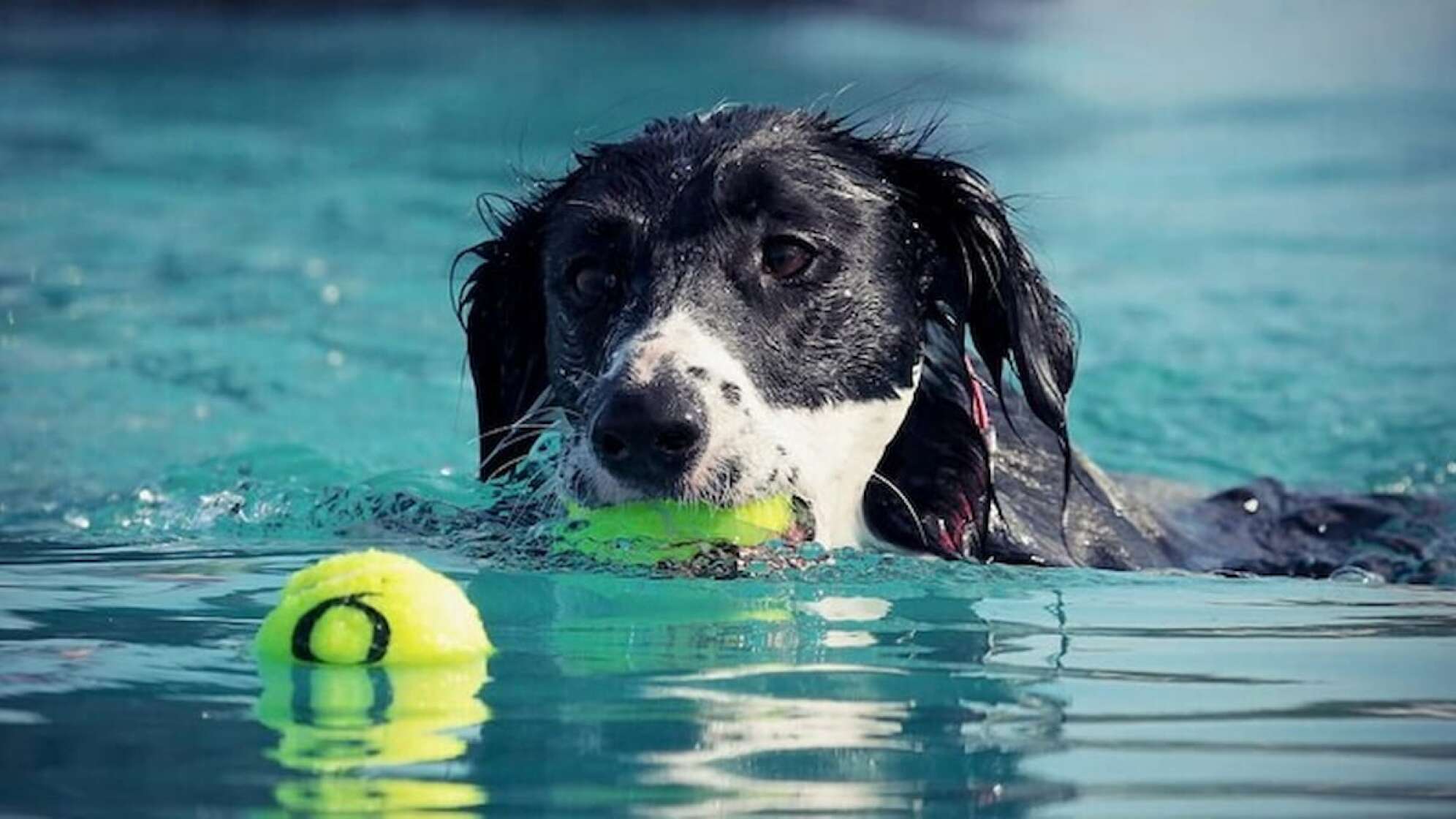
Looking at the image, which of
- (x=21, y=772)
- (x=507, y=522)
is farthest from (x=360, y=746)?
(x=507, y=522)

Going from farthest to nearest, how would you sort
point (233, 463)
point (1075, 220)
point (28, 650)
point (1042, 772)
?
point (1075, 220) < point (233, 463) < point (28, 650) < point (1042, 772)

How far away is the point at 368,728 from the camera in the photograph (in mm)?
3225

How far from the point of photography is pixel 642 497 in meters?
4.37

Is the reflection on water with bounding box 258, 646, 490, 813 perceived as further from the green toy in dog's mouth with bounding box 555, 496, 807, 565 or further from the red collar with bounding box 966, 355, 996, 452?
the red collar with bounding box 966, 355, 996, 452

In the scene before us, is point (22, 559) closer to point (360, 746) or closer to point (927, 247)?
point (927, 247)

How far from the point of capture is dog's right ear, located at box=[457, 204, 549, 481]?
537cm

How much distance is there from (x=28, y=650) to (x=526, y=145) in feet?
31.0

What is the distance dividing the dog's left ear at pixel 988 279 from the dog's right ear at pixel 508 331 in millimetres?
810

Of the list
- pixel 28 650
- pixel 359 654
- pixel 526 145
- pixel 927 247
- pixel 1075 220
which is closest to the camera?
pixel 359 654

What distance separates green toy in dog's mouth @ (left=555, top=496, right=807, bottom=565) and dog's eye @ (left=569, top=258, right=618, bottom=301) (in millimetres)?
471

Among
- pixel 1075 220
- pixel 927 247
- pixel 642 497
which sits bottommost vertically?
pixel 642 497

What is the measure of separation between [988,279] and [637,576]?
3.50 ft

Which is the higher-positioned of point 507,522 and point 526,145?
point 526,145

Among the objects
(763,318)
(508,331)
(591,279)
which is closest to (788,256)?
(763,318)
